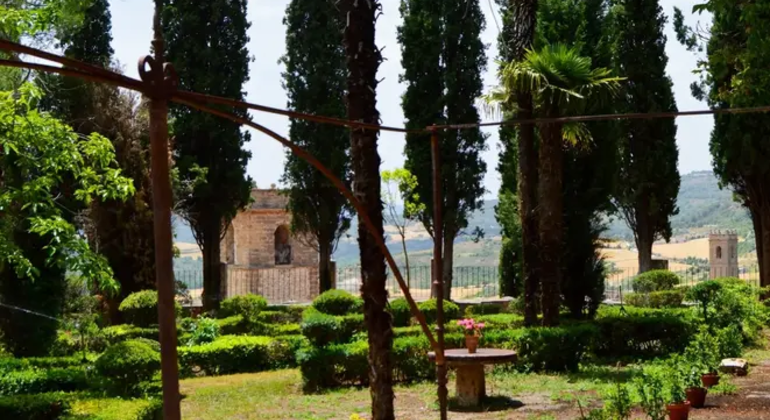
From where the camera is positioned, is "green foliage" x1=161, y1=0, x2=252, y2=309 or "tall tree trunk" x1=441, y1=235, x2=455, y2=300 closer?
"green foliage" x1=161, y1=0, x2=252, y2=309

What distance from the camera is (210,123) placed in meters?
25.7

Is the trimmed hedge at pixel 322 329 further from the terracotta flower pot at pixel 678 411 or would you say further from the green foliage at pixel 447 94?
the green foliage at pixel 447 94

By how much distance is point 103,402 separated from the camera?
1005cm

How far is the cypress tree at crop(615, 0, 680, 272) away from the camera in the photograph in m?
26.0

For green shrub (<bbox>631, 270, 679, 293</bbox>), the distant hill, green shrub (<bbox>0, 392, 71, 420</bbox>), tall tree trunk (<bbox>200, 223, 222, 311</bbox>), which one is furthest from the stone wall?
the distant hill

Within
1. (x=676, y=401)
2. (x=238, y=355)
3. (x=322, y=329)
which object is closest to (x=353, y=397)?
(x=322, y=329)

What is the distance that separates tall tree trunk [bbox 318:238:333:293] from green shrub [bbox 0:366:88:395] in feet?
51.2

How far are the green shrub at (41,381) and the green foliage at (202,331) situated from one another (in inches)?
266

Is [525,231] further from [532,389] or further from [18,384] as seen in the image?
[18,384]

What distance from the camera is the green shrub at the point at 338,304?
803 inches

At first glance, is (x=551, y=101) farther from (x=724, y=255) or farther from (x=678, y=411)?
(x=724, y=255)

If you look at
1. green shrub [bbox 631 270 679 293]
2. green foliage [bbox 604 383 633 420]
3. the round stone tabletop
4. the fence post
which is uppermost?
the fence post

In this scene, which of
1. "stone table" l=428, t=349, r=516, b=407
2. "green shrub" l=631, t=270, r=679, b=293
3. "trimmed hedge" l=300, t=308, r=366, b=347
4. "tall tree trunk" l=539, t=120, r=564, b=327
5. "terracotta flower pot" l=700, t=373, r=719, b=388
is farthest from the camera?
"green shrub" l=631, t=270, r=679, b=293

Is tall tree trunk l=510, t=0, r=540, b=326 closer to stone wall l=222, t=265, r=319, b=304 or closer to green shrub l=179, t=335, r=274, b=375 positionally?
green shrub l=179, t=335, r=274, b=375
